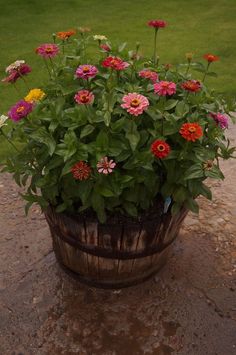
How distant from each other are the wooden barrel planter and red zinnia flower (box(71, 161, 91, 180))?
1.03 ft

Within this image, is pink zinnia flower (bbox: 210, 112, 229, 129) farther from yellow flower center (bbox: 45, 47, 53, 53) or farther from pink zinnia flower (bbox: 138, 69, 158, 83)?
yellow flower center (bbox: 45, 47, 53, 53)

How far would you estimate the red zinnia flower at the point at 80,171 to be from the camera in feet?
6.32

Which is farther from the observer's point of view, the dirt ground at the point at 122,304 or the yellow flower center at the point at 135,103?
the dirt ground at the point at 122,304

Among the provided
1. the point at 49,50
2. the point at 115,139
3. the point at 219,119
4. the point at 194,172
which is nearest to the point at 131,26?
the point at 49,50

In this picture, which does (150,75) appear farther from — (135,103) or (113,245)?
(113,245)

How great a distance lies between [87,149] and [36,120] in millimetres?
342

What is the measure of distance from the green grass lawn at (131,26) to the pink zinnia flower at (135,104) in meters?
2.76

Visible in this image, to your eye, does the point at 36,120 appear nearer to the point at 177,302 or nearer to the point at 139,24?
the point at 177,302

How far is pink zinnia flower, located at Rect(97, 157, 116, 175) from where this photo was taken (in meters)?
1.93

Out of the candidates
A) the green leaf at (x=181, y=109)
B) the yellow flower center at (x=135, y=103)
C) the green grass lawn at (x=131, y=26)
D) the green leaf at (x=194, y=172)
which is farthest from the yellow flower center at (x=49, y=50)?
the green grass lawn at (x=131, y=26)

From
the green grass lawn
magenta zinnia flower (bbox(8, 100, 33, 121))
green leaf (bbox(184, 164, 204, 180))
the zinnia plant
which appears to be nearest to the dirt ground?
the zinnia plant

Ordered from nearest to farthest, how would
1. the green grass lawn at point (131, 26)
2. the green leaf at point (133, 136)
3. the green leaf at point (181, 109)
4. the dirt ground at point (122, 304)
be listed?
the green leaf at point (133, 136) → the green leaf at point (181, 109) → the dirt ground at point (122, 304) → the green grass lawn at point (131, 26)

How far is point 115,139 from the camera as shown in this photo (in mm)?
2074

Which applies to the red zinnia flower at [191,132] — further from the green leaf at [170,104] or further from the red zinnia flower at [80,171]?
the red zinnia flower at [80,171]
